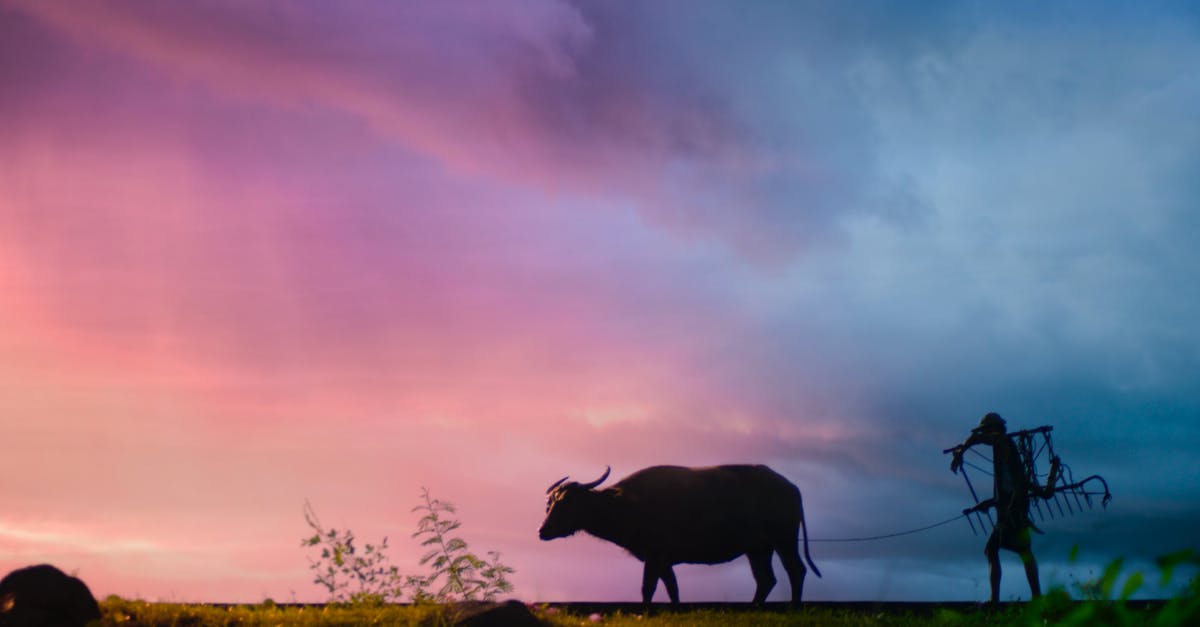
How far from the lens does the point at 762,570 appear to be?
1827cm

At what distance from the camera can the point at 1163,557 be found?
4289 mm

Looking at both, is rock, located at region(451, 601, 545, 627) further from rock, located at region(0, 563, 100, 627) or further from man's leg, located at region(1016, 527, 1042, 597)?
man's leg, located at region(1016, 527, 1042, 597)

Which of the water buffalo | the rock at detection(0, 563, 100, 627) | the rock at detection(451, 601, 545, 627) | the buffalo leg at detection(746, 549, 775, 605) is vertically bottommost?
the rock at detection(451, 601, 545, 627)

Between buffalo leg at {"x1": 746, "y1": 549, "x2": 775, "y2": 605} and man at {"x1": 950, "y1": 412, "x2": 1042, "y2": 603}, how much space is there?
3.91 m

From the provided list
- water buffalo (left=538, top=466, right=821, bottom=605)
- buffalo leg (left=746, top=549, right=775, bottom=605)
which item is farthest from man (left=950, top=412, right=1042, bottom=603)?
buffalo leg (left=746, top=549, right=775, bottom=605)

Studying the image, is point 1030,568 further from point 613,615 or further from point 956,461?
point 613,615

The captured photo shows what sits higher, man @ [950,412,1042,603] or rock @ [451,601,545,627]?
man @ [950,412,1042,603]

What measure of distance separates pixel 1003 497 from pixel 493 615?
858cm

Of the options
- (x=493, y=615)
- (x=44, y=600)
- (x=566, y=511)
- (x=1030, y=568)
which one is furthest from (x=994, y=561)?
(x=44, y=600)

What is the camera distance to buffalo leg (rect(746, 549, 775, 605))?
709 inches

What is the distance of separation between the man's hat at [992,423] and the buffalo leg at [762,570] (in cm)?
454

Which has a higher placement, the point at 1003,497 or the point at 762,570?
the point at 1003,497

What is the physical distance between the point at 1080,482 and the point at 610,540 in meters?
7.44

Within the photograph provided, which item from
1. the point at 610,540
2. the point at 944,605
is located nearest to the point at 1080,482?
the point at 944,605
